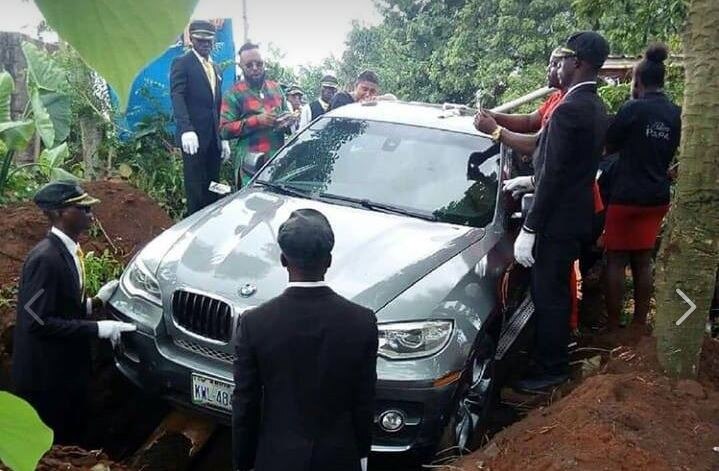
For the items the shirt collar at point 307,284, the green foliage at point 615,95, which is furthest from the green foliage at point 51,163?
the green foliage at point 615,95

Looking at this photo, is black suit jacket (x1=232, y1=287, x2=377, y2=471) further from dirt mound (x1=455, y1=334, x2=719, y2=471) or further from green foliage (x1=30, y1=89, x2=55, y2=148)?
green foliage (x1=30, y1=89, x2=55, y2=148)

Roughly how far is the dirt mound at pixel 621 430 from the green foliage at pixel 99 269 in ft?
8.79

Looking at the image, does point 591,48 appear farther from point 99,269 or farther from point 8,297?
point 8,297

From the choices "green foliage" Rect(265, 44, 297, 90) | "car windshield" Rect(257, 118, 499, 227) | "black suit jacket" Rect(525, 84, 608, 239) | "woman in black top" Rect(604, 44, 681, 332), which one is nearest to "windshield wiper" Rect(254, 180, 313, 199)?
"car windshield" Rect(257, 118, 499, 227)

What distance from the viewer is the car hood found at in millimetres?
3619

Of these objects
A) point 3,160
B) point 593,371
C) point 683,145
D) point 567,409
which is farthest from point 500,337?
point 3,160

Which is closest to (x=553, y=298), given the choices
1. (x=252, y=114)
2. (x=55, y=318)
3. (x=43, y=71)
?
(x=55, y=318)

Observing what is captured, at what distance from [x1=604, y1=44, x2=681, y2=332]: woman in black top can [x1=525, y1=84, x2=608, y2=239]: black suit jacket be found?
1.55 feet

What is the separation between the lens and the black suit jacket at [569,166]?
3840mm

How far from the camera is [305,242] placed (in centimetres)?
255

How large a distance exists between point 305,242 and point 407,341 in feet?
3.60

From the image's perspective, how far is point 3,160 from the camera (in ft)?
20.2

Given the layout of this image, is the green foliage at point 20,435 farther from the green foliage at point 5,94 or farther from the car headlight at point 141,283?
the green foliage at point 5,94

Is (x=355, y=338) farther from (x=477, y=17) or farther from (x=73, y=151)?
(x=477, y=17)
